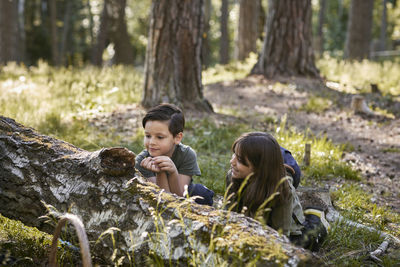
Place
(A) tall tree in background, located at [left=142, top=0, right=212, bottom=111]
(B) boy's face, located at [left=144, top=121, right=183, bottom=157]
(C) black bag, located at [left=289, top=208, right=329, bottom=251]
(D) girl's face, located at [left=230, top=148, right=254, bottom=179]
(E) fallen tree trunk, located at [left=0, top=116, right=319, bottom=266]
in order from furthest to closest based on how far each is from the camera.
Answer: (A) tall tree in background, located at [left=142, top=0, right=212, bottom=111], (B) boy's face, located at [left=144, top=121, right=183, bottom=157], (C) black bag, located at [left=289, top=208, right=329, bottom=251], (D) girl's face, located at [left=230, top=148, right=254, bottom=179], (E) fallen tree trunk, located at [left=0, top=116, right=319, bottom=266]

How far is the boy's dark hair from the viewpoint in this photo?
3199 mm

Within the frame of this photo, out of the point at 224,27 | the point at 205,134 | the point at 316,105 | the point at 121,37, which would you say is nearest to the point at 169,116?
the point at 205,134

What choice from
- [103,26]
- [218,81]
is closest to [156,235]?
[218,81]

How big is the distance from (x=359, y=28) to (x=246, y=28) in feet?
13.7

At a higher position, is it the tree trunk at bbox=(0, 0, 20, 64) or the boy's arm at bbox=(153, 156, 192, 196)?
the tree trunk at bbox=(0, 0, 20, 64)

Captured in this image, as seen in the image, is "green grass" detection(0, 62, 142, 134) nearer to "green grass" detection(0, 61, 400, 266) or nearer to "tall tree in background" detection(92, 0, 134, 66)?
"green grass" detection(0, 61, 400, 266)

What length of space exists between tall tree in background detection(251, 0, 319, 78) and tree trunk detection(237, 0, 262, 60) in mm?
4541

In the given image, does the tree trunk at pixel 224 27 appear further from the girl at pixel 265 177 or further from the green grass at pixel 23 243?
the green grass at pixel 23 243

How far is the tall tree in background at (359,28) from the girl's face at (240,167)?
12.2 metres

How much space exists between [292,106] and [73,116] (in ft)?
15.2

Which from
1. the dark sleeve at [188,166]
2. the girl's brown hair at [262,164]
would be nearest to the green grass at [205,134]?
the girl's brown hair at [262,164]

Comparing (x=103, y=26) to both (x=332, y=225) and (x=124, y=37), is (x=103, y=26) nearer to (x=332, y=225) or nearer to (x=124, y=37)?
(x=124, y=37)

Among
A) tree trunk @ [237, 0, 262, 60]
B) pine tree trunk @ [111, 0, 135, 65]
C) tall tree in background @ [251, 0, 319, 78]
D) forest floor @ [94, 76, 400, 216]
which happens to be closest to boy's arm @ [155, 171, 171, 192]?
forest floor @ [94, 76, 400, 216]

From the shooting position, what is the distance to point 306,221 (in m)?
3.16
